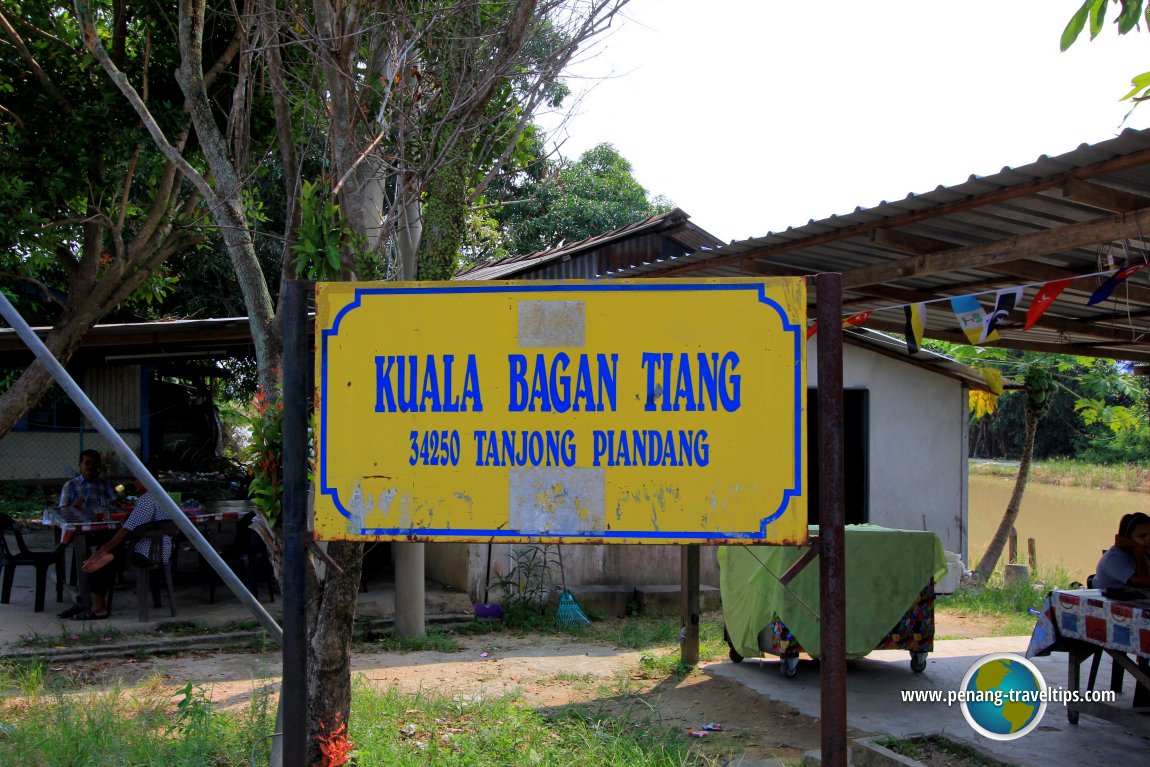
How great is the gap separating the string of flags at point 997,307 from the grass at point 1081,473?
24.7 m

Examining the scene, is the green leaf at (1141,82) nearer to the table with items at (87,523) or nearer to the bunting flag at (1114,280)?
the bunting flag at (1114,280)

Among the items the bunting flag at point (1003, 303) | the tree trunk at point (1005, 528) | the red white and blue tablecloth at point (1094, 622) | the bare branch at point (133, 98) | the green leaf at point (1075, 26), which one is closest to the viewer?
the green leaf at point (1075, 26)

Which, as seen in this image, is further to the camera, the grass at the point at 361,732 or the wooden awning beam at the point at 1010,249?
the wooden awning beam at the point at 1010,249

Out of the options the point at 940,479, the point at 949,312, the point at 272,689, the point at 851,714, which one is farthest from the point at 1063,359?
the point at 272,689

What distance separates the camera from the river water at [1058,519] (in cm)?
1647

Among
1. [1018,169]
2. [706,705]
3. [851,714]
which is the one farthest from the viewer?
[706,705]

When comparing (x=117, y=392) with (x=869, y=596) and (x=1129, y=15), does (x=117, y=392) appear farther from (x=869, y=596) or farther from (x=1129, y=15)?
(x=1129, y=15)

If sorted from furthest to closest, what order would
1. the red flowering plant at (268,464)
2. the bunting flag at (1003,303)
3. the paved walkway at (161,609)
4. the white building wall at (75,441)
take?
the white building wall at (75,441)
the paved walkway at (161,609)
the bunting flag at (1003,303)
the red flowering plant at (268,464)

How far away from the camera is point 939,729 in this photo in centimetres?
577

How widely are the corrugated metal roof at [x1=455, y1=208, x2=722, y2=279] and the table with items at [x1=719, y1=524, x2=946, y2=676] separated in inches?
247

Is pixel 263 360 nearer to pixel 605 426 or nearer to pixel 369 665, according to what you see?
pixel 605 426

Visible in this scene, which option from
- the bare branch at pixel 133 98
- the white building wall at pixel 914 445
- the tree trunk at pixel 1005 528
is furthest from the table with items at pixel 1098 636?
the tree trunk at pixel 1005 528

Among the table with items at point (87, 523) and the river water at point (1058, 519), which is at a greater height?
the table with items at point (87, 523)

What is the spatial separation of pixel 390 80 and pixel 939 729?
5113mm
